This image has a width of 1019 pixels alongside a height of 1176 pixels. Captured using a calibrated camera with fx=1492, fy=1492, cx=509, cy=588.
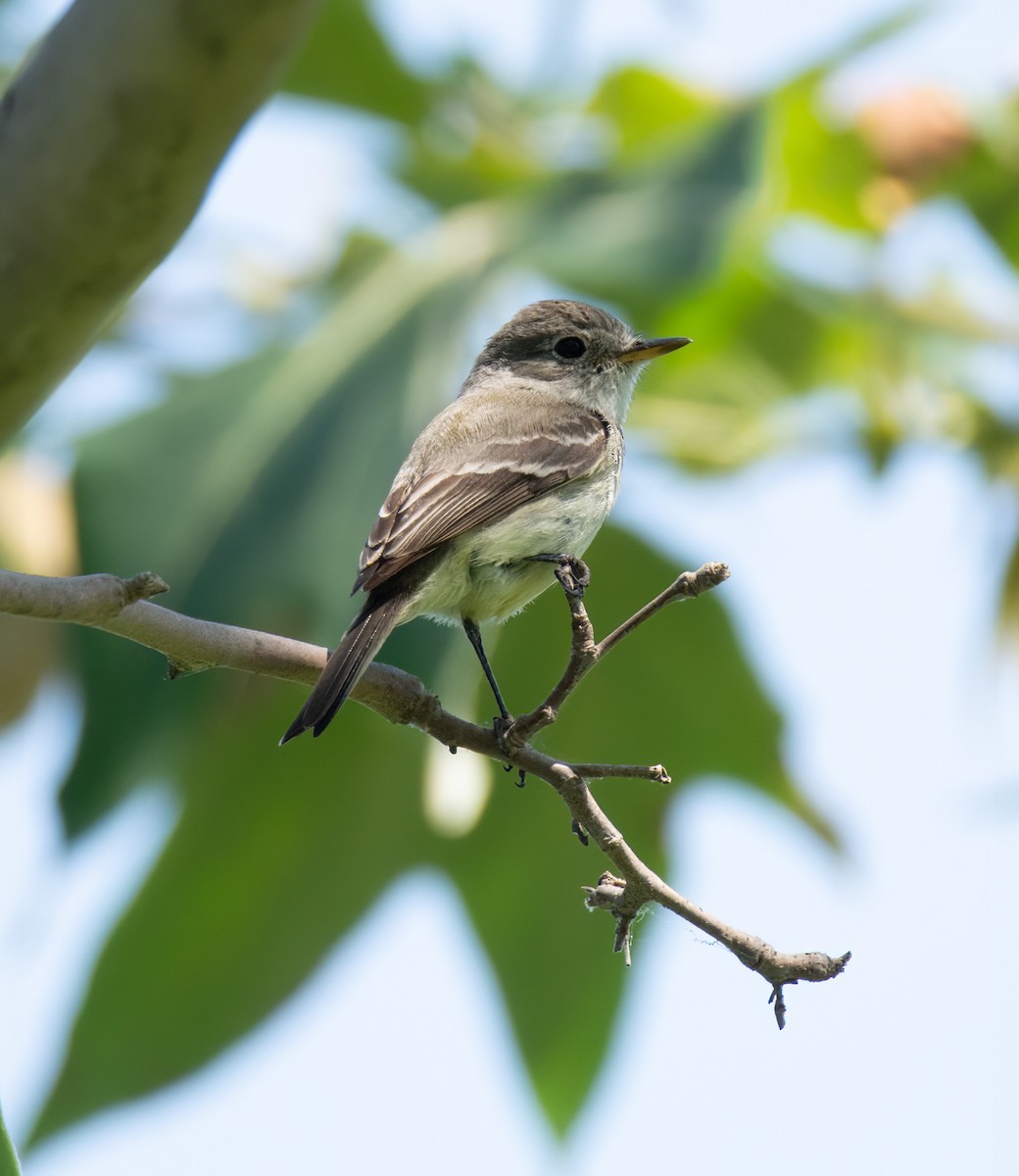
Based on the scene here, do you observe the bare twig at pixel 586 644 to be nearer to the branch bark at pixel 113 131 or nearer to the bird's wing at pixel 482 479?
the branch bark at pixel 113 131

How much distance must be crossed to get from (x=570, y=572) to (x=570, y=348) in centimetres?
181

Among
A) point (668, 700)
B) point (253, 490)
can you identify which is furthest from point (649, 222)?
point (668, 700)

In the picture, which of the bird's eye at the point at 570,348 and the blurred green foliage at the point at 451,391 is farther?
the blurred green foliage at the point at 451,391

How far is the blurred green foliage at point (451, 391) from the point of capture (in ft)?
14.9

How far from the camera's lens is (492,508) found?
3.22 metres

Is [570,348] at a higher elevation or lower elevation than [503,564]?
lower

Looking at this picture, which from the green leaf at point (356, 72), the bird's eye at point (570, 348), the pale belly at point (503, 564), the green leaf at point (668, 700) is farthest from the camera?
the green leaf at point (356, 72)

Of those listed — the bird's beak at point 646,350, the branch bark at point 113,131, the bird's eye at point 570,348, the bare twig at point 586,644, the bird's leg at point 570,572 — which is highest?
the branch bark at point 113,131

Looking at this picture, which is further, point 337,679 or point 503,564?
point 503,564

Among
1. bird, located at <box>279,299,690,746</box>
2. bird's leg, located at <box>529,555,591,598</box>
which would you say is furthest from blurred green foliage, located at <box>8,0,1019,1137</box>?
bird's leg, located at <box>529,555,591,598</box>

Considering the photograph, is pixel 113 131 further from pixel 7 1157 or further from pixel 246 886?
pixel 246 886

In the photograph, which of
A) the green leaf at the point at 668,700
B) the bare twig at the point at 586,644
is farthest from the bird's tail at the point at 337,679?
the green leaf at the point at 668,700

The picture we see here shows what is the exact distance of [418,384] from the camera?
→ 4.38m

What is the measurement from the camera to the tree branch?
1.92 metres
